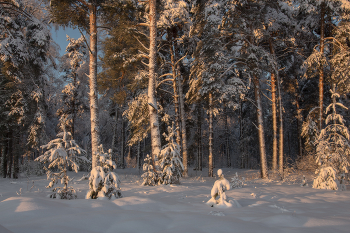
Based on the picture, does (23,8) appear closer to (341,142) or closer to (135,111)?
(135,111)

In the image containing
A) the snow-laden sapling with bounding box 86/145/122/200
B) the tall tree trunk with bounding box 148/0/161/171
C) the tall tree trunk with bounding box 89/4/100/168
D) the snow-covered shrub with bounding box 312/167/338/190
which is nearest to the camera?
the snow-laden sapling with bounding box 86/145/122/200

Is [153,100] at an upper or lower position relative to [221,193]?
upper

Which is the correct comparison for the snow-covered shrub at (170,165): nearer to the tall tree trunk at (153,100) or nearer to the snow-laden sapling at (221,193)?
the tall tree trunk at (153,100)

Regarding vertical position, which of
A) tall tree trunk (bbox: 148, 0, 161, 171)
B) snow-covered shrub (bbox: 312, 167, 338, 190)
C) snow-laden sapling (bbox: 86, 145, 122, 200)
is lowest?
snow-covered shrub (bbox: 312, 167, 338, 190)

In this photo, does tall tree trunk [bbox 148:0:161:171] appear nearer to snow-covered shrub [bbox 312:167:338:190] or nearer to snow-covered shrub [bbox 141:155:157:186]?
snow-covered shrub [bbox 141:155:157:186]

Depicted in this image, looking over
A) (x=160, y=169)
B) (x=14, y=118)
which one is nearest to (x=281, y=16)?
(x=160, y=169)

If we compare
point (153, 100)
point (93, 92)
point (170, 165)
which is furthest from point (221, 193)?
point (93, 92)

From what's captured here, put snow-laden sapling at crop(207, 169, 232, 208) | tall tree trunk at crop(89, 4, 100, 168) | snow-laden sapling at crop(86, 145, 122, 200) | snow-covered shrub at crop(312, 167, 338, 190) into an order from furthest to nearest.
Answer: tall tree trunk at crop(89, 4, 100, 168) < snow-covered shrub at crop(312, 167, 338, 190) < snow-laden sapling at crop(86, 145, 122, 200) < snow-laden sapling at crop(207, 169, 232, 208)

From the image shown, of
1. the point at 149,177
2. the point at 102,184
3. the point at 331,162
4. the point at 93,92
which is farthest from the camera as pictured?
the point at 93,92

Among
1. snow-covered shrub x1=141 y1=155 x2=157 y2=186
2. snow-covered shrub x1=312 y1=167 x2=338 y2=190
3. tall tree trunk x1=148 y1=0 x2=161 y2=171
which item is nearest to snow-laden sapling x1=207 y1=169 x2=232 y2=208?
snow-covered shrub x1=141 y1=155 x2=157 y2=186

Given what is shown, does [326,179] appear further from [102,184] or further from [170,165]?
[102,184]

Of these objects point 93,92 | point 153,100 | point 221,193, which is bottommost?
point 221,193

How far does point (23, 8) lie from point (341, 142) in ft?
66.9

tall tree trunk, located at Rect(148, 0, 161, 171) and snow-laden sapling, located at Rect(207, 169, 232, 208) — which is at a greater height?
tall tree trunk, located at Rect(148, 0, 161, 171)
